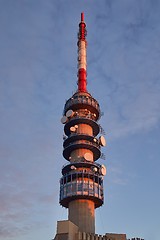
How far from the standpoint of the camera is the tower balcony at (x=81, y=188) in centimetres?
7556

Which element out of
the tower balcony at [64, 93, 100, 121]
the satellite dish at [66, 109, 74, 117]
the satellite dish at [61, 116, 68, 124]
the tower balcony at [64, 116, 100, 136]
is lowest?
the tower balcony at [64, 116, 100, 136]

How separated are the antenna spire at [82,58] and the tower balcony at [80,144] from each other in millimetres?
15869

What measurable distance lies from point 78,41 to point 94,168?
40889 mm

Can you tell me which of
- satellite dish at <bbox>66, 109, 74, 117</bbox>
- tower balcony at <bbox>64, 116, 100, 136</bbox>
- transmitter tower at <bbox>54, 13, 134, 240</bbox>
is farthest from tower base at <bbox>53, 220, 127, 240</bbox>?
satellite dish at <bbox>66, 109, 74, 117</bbox>

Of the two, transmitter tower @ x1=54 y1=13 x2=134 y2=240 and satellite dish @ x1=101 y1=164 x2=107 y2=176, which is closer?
transmitter tower @ x1=54 y1=13 x2=134 y2=240

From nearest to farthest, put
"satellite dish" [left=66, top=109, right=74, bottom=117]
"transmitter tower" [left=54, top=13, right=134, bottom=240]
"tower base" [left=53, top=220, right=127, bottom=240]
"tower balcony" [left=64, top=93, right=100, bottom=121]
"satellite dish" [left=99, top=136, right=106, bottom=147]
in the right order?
"tower base" [left=53, top=220, right=127, bottom=240]
"transmitter tower" [left=54, top=13, right=134, bottom=240]
"satellite dish" [left=99, top=136, right=106, bottom=147]
"satellite dish" [left=66, top=109, right=74, bottom=117]
"tower balcony" [left=64, top=93, right=100, bottom=121]

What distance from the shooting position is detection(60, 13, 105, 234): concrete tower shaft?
7524cm

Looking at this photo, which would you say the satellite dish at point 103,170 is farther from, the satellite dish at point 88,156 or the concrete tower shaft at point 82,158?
the satellite dish at point 88,156

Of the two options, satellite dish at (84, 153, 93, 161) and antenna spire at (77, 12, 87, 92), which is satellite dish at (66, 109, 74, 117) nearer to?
antenna spire at (77, 12, 87, 92)

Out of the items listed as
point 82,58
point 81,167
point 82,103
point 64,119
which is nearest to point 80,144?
point 81,167

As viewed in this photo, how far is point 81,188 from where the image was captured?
7588cm

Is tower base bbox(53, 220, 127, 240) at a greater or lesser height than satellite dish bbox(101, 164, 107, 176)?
lesser

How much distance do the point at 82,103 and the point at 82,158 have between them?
15.0 meters

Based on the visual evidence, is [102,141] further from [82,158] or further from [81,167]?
[81,167]
